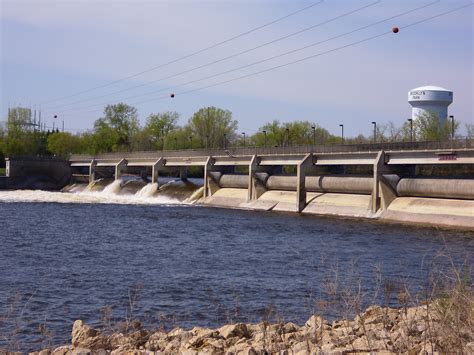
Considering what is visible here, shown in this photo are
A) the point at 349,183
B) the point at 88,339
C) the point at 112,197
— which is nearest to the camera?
the point at 88,339

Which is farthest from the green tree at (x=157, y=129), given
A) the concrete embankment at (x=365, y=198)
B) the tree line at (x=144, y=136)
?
the concrete embankment at (x=365, y=198)

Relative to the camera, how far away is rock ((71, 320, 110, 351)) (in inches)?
538

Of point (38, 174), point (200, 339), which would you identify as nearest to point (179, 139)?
point (38, 174)

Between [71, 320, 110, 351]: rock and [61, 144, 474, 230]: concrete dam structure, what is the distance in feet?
128

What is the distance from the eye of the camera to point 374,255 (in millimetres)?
36562

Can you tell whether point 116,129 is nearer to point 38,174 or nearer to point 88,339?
point 38,174

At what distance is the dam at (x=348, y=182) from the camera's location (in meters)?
53.9

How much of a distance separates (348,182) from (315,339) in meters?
54.9

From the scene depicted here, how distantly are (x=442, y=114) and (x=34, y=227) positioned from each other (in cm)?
15014

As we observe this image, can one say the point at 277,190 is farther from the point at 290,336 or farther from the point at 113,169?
the point at 290,336

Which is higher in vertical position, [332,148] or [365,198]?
[332,148]

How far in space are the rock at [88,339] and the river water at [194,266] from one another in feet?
3.14

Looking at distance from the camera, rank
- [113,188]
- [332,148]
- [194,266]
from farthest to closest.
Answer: [113,188] < [332,148] < [194,266]

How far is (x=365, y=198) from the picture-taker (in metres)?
63.3
